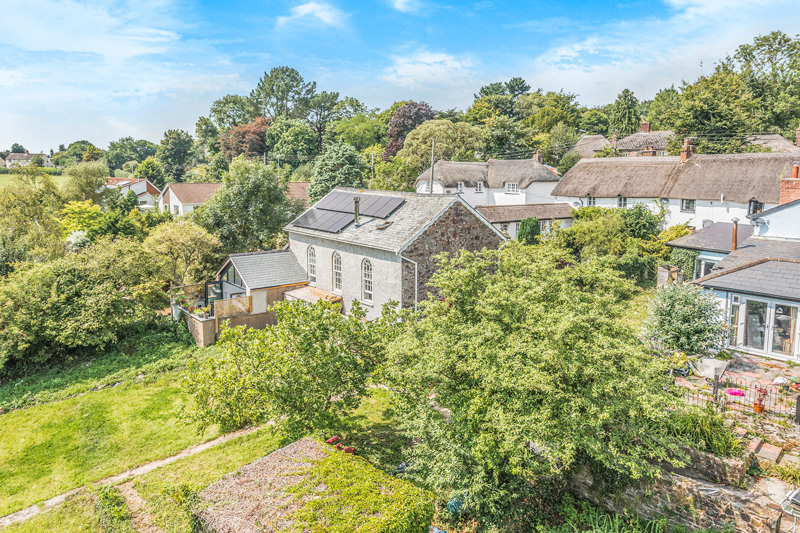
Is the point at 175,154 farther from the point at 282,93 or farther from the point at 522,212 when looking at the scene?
the point at 522,212

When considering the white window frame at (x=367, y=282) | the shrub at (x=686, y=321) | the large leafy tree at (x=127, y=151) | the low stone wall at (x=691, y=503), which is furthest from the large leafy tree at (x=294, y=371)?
the large leafy tree at (x=127, y=151)

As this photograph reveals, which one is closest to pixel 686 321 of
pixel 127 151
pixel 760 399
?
pixel 760 399

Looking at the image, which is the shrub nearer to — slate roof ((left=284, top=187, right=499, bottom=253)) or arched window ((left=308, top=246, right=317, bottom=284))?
slate roof ((left=284, top=187, right=499, bottom=253))

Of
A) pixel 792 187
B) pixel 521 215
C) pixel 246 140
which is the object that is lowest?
pixel 521 215

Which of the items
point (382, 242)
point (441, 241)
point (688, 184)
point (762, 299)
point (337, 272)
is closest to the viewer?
point (762, 299)

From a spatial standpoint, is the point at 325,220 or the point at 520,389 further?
the point at 325,220

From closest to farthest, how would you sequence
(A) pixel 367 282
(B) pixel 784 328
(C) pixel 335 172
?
(B) pixel 784 328
(A) pixel 367 282
(C) pixel 335 172

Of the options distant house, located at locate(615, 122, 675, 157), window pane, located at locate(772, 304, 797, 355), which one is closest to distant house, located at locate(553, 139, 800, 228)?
distant house, located at locate(615, 122, 675, 157)

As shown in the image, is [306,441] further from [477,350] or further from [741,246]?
[741,246]
